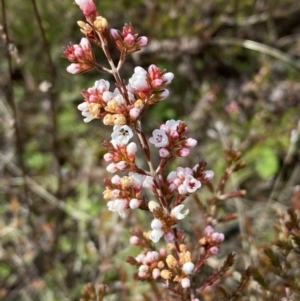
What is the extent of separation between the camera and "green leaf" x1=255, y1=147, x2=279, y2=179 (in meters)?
3.61

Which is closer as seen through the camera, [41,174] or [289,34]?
[41,174]

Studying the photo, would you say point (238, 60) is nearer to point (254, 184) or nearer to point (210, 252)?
point (254, 184)

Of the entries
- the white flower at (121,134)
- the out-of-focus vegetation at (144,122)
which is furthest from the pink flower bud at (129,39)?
the out-of-focus vegetation at (144,122)

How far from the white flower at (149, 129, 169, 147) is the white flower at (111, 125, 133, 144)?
0.09 meters

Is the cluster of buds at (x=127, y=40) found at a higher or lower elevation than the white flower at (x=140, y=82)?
higher

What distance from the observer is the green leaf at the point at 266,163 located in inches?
142

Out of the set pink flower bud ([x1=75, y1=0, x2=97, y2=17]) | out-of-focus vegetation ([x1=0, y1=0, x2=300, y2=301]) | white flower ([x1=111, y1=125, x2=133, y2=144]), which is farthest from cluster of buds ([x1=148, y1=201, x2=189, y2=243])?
out-of-focus vegetation ([x1=0, y1=0, x2=300, y2=301])

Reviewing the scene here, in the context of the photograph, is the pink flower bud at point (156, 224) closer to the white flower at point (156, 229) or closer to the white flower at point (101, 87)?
the white flower at point (156, 229)

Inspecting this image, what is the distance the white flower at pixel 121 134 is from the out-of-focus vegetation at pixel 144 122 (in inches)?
74.8

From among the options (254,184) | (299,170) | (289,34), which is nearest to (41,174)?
(254,184)

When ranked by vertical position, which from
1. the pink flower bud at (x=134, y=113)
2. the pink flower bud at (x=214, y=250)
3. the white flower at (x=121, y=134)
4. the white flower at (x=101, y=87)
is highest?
the white flower at (x=101, y=87)

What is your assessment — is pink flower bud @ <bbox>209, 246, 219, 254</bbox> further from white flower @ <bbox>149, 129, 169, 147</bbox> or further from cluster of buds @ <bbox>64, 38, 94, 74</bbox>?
cluster of buds @ <bbox>64, 38, 94, 74</bbox>

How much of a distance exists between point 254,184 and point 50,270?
1.68m

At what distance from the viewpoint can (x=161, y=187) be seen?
1.50 metres
